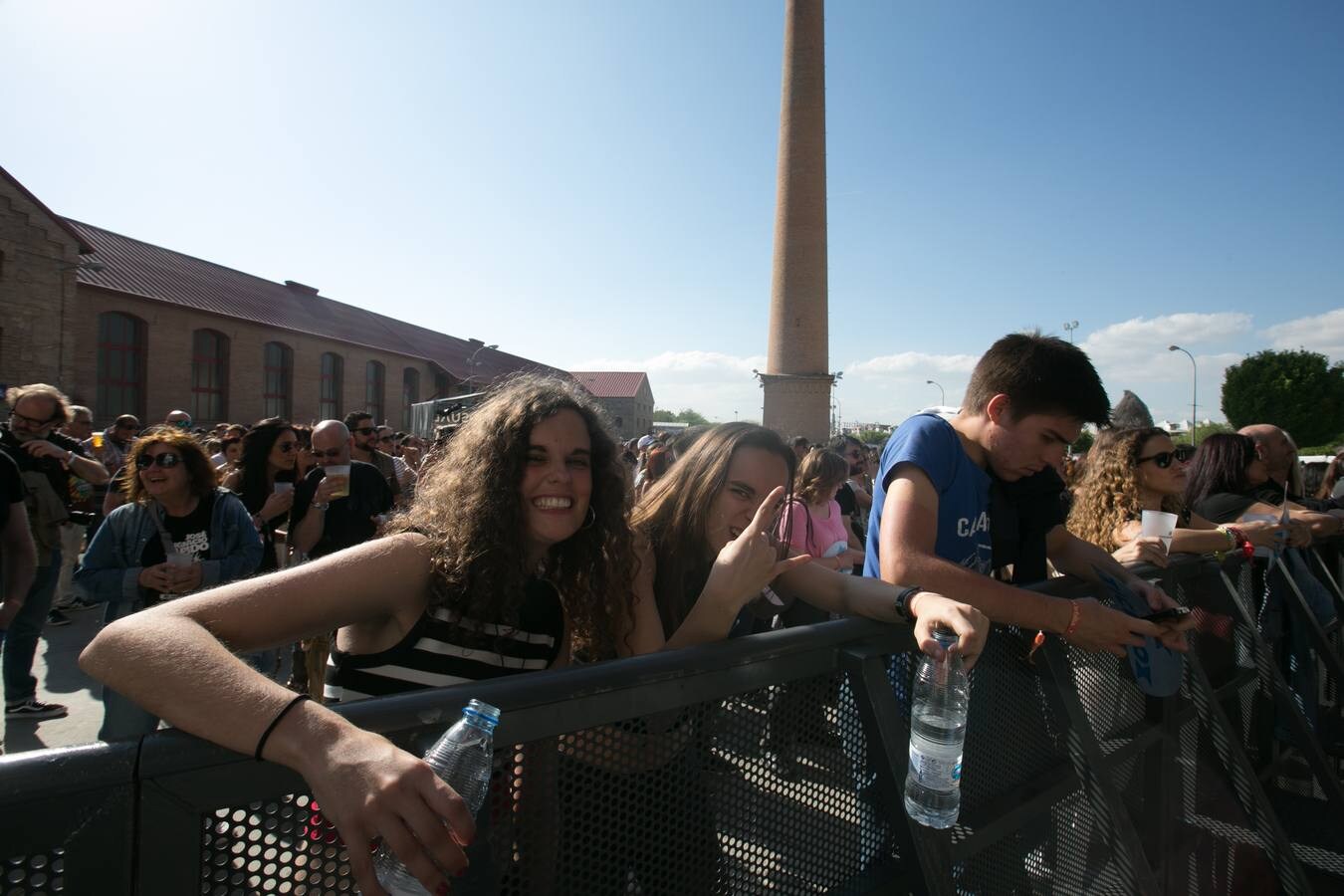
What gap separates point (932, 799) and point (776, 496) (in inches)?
30.8

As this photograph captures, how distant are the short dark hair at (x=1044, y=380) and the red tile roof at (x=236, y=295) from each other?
20.4m

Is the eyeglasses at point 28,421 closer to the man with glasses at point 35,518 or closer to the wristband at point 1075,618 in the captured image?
the man with glasses at point 35,518

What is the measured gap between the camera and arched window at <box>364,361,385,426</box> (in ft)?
117

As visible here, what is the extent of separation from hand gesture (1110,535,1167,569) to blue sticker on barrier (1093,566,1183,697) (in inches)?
18.6

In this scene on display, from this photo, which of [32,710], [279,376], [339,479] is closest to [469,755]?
[339,479]

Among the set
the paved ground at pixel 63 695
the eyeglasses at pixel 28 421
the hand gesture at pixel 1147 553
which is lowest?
the paved ground at pixel 63 695

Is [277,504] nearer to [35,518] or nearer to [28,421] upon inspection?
[35,518]

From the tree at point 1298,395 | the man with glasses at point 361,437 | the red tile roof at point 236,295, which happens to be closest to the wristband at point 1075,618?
the man with glasses at point 361,437

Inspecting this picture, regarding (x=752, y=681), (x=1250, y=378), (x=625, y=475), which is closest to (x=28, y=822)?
(x=752, y=681)

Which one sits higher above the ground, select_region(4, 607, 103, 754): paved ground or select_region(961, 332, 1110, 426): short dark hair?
select_region(961, 332, 1110, 426): short dark hair

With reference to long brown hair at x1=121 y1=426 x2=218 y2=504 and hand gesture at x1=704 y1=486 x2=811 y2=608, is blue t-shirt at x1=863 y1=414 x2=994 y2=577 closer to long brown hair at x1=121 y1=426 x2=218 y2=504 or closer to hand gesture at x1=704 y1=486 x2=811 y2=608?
hand gesture at x1=704 y1=486 x2=811 y2=608

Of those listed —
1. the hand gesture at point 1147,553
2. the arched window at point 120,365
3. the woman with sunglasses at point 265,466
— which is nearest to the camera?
the hand gesture at point 1147,553

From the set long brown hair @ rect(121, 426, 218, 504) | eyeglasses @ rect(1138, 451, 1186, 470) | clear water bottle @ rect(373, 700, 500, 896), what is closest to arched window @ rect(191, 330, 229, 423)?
long brown hair @ rect(121, 426, 218, 504)

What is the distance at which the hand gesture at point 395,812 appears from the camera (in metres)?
0.88
